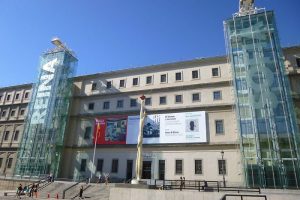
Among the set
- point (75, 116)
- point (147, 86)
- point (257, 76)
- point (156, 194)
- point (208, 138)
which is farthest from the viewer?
point (75, 116)

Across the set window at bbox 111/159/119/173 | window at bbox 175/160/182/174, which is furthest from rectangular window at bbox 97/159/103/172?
window at bbox 175/160/182/174

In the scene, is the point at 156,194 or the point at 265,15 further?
the point at 265,15

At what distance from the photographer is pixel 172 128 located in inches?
1438

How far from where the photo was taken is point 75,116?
145 feet

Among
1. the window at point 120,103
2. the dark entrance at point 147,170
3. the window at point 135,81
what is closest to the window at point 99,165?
the dark entrance at point 147,170

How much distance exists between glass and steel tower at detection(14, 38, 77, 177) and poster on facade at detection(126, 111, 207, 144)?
12749 millimetres

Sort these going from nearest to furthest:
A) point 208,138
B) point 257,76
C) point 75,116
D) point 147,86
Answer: point 257,76 → point 208,138 → point 147,86 → point 75,116

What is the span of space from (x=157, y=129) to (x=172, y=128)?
2.31 m

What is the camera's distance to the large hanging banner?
116 feet

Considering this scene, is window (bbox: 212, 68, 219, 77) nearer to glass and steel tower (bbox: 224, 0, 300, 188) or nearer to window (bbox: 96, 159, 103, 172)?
glass and steel tower (bbox: 224, 0, 300, 188)

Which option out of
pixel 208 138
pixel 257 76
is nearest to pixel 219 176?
pixel 208 138

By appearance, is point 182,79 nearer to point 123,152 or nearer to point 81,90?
point 123,152

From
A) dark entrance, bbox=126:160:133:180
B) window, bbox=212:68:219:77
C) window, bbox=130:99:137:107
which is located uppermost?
window, bbox=212:68:219:77

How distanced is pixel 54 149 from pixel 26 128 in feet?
23.8
